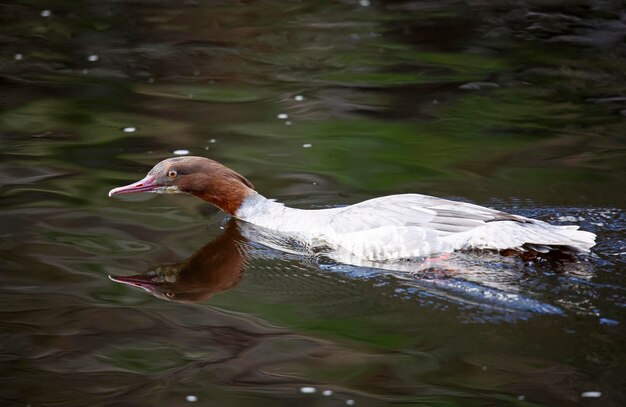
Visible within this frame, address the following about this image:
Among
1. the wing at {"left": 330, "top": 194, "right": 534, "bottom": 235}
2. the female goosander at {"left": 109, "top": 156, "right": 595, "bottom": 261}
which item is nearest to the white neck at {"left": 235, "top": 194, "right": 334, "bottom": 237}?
the female goosander at {"left": 109, "top": 156, "right": 595, "bottom": 261}

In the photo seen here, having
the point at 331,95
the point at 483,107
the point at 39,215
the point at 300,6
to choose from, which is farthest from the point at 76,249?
the point at 300,6

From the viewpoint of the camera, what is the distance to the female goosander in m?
6.62

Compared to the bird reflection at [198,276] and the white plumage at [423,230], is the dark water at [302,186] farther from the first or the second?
the white plumage at [423,230]

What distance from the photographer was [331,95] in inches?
401

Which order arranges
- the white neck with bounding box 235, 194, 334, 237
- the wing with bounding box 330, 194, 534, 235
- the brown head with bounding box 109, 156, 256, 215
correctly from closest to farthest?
the wing with bounding box 330, 194, 534, 235 < the white neck with bounding box 235, 194, 334, 237 < the brown head with bounding box 109, 156, 256, 215

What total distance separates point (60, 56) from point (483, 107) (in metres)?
4.88

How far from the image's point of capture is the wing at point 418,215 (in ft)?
22.3

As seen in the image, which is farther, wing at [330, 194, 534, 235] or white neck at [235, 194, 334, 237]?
white neck at [235, 194, 334, 237]

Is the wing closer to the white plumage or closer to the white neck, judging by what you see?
the white plumage

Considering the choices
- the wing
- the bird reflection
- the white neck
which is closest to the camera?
the bird reflection

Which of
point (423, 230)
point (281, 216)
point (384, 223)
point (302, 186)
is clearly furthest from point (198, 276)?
point (302, 186)

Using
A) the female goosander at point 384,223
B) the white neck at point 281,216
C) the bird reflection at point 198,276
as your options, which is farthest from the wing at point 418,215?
the bird reflection at point 198,276

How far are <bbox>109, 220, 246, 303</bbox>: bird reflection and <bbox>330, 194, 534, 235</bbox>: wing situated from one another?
30.9 inches

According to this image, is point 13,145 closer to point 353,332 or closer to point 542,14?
point 353,332
